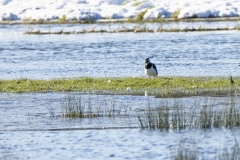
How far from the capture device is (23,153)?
1456cm

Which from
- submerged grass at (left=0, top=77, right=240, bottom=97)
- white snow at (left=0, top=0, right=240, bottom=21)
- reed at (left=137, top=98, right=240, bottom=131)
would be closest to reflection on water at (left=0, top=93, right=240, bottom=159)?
reed at (left=137, top=98, right=240, bottom=131)

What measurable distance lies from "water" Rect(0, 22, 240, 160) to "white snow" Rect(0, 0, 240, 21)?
3026 centimetres

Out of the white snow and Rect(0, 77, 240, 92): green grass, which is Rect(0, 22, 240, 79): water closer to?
Rect(0, 77, 240, 92): green grass

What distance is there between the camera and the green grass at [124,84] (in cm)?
2238

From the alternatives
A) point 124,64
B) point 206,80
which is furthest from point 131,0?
point 206,80

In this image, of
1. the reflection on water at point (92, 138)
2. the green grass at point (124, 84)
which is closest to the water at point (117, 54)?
the green grass at point (124, 84)

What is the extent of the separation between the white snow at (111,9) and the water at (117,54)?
2035 cm

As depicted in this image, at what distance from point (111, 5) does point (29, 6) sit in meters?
11.8

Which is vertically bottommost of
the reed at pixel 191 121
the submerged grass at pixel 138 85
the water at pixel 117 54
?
the water at pixel 117 54

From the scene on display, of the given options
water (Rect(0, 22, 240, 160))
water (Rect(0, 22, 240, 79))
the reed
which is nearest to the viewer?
water (Rect(0, 22, 240, 160))

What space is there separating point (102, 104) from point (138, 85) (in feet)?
11.2

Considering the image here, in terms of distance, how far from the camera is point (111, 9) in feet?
274

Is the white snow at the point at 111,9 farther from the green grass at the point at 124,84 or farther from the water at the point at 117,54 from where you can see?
the green grass at the point at 124,84

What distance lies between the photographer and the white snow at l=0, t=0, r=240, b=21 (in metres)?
74.9
